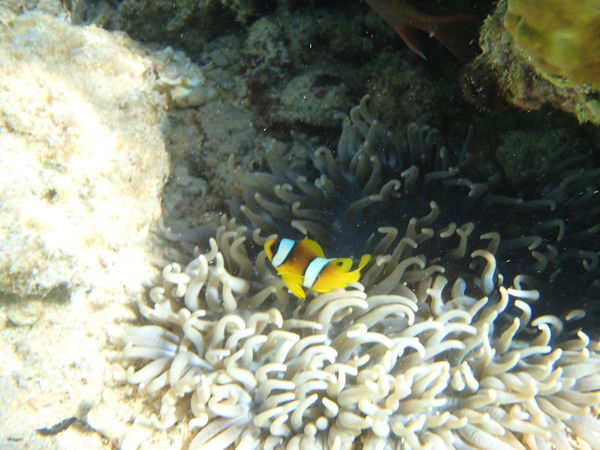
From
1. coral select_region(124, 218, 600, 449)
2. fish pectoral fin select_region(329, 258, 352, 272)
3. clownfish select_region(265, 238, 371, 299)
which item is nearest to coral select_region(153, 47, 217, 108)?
coral select_region(124, 218, 600, 449)

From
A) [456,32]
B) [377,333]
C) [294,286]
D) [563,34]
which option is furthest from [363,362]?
[456,32]

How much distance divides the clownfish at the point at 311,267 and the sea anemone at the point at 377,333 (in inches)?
6.6

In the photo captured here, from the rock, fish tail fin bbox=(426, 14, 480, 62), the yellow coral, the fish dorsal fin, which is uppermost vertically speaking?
the yellow coral

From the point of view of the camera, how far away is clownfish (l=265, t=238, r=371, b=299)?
1.79 m

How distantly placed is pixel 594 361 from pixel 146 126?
2428 millimetres

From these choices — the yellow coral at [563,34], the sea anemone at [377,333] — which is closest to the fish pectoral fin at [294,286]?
the sea anemone at [377,333]

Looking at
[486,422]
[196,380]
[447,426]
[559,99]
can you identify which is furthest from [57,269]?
[559,99]

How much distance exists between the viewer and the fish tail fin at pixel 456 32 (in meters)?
2.52

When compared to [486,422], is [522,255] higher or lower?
higher

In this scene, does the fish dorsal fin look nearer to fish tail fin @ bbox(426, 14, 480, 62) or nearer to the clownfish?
the clownfish

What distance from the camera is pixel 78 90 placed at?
2.16m

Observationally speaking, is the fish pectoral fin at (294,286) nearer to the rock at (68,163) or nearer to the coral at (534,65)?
the rock at (68,163)

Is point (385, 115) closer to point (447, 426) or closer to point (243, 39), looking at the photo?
point (243, 39)

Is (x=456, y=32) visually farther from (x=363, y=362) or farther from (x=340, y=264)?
(x=363, y=362)
